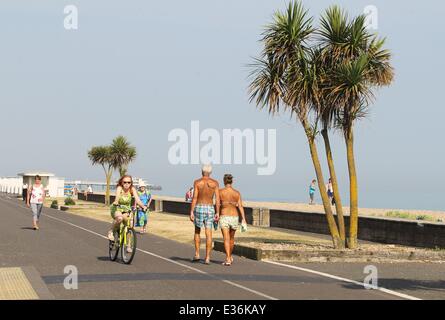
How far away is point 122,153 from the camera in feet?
230

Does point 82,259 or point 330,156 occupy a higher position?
point 330,156

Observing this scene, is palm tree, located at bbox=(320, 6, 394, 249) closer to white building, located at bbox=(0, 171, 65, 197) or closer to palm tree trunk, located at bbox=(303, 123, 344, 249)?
palm tree trunk, located at bbox=(303, 123, 344, 249)

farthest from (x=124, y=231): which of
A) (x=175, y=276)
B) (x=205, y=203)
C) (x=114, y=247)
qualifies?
(x=175, y=276)

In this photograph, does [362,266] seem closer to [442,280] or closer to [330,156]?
[442,280]

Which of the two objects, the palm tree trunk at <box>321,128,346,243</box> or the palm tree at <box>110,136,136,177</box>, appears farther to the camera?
the palm tree at <box>110,136,136,177</box>

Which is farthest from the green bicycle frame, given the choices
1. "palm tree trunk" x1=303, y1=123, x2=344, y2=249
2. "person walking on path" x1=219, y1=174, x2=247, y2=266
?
"palm tree trunk" x1=303, y1=123, x2=344, y2=249

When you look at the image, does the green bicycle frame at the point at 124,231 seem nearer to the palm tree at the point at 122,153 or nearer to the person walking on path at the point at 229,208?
the person walking on path at the point at 229,208

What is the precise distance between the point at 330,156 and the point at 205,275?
745cm

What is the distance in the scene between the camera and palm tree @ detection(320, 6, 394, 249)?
63.9 ft

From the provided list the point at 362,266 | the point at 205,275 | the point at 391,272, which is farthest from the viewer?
the point at 362,266

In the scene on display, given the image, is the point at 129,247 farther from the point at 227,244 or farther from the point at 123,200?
the point at 227,244

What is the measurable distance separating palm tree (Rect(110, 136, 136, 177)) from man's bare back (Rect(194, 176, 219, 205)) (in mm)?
Result: 54268
